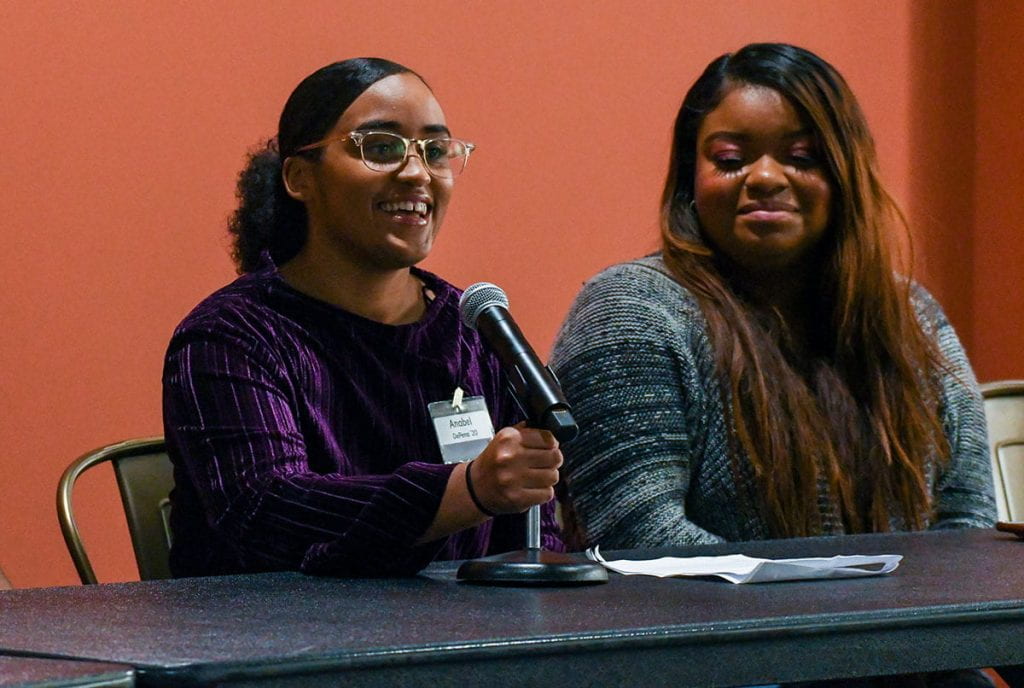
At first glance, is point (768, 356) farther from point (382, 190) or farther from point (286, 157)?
point (286, 157)

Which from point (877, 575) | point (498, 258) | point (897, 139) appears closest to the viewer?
point (877, 575)

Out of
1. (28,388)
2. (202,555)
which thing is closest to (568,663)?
(202,555)

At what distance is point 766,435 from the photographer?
6.58ft

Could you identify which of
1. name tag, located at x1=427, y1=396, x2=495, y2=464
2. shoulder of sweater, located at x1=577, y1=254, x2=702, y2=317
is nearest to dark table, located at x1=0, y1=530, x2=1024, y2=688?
name tag, located at x1=427, y1=396, x2=495, y2=464

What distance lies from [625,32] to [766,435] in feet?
4.23

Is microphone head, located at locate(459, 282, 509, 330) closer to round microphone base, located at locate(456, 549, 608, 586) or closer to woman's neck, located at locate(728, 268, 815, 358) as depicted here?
round microphone base, located at locate(456, 549, 608, 586)

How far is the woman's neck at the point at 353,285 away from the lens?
1840 millimetres

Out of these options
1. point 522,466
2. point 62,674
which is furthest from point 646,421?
point 62,674

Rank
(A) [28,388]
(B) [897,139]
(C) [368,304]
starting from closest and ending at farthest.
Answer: (C) [368,304] → (A) [28,388] → (B) [897,139]

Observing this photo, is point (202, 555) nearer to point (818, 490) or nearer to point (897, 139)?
point (818, 490)

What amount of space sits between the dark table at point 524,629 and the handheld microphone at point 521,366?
0.51 ft

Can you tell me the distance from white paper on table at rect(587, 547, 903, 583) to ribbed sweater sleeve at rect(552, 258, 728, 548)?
0.44 m

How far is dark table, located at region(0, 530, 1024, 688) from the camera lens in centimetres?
93

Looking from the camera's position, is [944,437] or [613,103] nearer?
[944,437]
